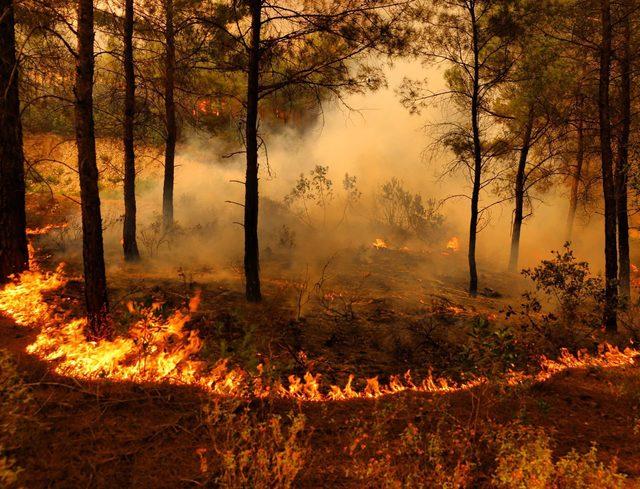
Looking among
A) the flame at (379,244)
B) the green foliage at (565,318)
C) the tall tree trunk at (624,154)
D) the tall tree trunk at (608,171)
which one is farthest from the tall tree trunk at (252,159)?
the tall tree trunk at (624,154)

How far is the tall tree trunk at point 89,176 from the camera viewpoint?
230 inches

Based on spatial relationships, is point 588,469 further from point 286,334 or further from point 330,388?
point 286,334

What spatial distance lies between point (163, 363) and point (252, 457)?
233cm

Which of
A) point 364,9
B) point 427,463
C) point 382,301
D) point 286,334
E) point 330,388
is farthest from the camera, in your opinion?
point 382,301

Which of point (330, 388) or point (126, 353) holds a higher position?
point (126, 353)

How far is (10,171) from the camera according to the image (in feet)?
25.2

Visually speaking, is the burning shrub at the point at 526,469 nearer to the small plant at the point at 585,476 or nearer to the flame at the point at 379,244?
the small plant at the point at 585,476

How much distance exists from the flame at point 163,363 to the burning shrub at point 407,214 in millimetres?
12621

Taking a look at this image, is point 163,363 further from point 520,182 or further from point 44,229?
point 520,182

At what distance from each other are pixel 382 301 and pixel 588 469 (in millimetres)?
6716

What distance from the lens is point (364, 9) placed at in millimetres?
8094

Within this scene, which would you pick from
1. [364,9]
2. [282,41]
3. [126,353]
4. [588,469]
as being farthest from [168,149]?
[588,469]

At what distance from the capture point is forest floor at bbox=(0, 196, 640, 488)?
3.50m

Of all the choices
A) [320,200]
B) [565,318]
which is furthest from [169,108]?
[565,318]
